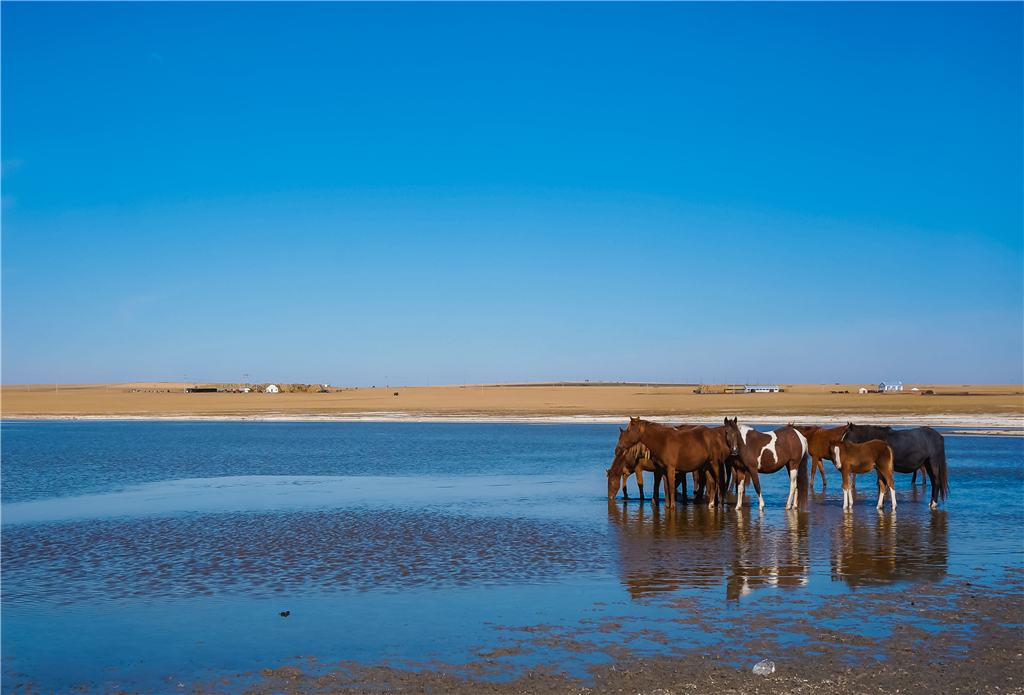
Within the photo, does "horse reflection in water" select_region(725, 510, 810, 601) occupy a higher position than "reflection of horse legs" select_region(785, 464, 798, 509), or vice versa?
"reflection of horse legs" select_region(785, 464, 798, 509)

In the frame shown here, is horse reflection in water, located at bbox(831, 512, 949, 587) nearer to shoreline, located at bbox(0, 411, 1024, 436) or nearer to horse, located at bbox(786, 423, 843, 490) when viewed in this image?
horse, located at bbox(786, 423, 843, 490)

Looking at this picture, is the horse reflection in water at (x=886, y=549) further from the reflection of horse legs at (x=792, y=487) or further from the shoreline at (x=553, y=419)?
the shoreline at (x=553, y=419)

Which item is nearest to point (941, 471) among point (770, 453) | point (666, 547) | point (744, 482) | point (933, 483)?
point (933, 483)

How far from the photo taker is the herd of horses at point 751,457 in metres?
15.7

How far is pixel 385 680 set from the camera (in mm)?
6141

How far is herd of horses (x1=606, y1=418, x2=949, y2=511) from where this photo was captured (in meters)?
15.7

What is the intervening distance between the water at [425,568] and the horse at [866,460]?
2.14 feet

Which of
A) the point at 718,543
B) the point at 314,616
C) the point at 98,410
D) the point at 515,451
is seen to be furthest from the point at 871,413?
the point at 98,410

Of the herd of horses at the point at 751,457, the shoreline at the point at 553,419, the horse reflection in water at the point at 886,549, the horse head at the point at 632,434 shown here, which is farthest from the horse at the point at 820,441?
the shoreline at the point at 553,419

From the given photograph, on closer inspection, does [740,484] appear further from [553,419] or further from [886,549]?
[553,419]

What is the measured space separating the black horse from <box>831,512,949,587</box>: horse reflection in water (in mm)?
1644

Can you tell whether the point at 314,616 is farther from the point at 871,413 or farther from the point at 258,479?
the point at 871,413

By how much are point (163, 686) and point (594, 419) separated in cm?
5382

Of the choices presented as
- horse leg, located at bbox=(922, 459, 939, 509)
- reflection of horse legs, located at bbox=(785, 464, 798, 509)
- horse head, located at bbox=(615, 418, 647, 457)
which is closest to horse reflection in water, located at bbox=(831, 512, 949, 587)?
reflection of horse legs, located at bbox=(785, 464, 798, 509)
